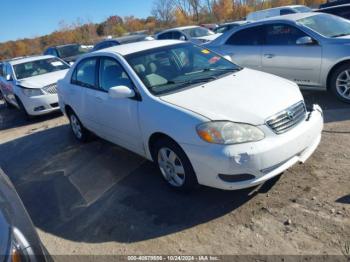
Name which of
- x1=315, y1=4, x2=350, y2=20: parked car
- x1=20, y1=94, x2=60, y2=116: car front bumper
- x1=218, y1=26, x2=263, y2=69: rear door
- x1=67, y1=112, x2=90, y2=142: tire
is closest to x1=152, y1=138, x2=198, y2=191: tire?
x1=67, y1=112, x2=90, y2=142: tire

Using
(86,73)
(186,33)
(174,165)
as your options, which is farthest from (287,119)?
(186,33)

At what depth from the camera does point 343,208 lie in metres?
2.95

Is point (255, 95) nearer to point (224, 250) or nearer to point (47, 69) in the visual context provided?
point (224, 250)

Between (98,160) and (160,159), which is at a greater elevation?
(160,159)

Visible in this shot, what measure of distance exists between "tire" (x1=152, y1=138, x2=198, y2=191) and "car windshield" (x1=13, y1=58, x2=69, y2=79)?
265 inches

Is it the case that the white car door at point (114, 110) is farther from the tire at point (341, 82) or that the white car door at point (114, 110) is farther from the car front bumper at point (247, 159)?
the tire at point (341, 82)

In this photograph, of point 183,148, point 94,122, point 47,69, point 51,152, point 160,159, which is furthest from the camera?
A: point 47,69

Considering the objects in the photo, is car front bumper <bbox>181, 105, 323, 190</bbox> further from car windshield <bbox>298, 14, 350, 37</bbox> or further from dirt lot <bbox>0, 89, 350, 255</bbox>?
car windshield <bbox>298, 14, 350, 37</bbox>

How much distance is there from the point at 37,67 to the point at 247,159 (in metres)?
8.10

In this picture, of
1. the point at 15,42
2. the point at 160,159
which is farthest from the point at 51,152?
the point at 15,42

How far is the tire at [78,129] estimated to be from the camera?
5580mm

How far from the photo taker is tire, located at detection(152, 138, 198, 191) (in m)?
3.29

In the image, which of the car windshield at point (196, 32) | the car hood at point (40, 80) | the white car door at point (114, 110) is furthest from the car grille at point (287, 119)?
A: the car windshield at point (196, 32)

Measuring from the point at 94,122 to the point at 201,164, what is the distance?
2345 mm
